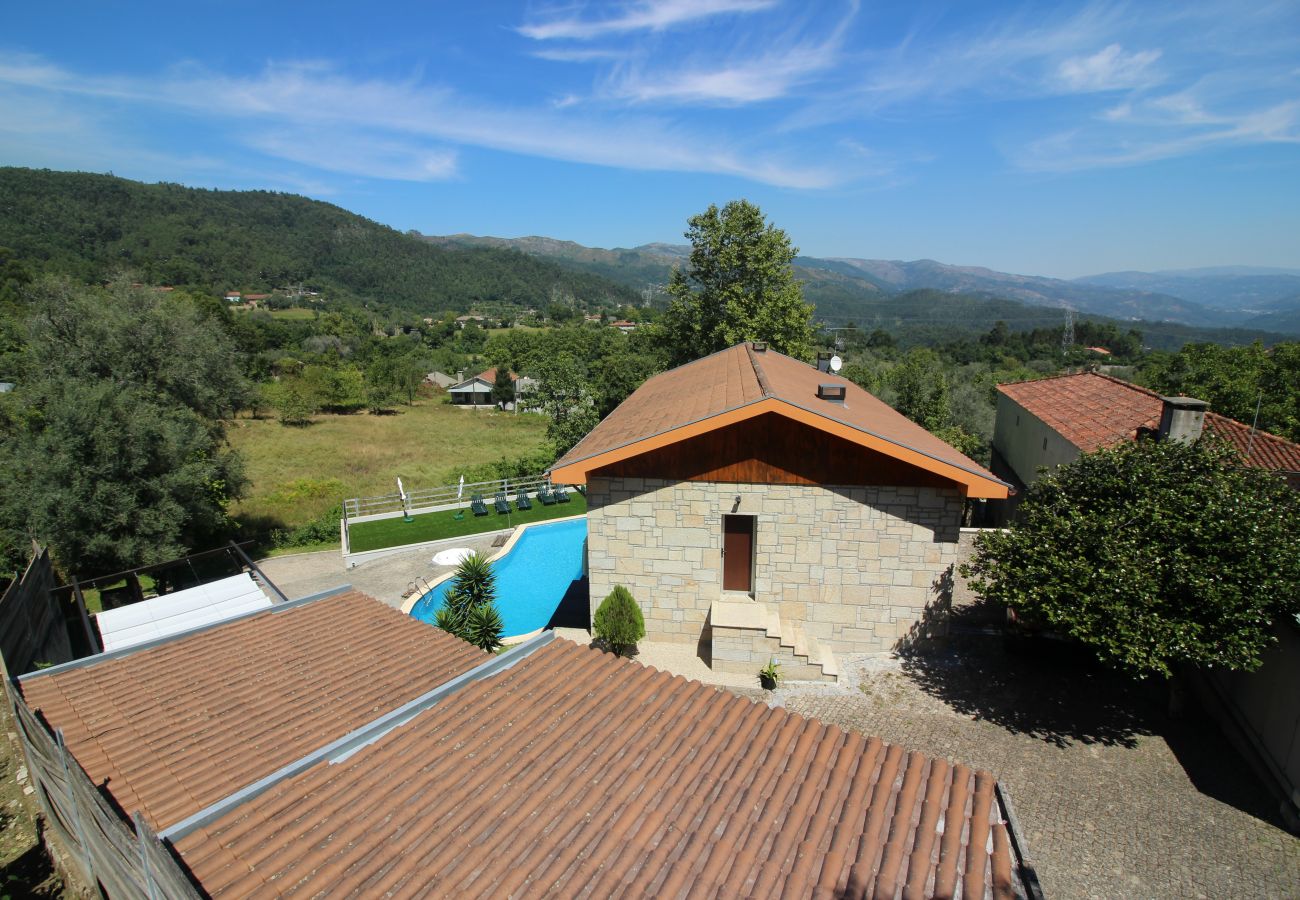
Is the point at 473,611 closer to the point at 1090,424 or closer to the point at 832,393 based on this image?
the point at 832,393

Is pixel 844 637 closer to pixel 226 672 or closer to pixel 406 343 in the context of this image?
pixel 226 672

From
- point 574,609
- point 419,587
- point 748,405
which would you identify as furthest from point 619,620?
point 419,587

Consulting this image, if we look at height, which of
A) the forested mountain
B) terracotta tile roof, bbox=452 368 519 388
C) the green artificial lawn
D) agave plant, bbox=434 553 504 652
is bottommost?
terracotta tile roof, bbox=452 368 519 388

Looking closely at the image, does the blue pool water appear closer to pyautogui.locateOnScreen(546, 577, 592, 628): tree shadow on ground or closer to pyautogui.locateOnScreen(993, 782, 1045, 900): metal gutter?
pyautogui.locateOnScreen(546, 577, 592, 628): tree shadow on ground

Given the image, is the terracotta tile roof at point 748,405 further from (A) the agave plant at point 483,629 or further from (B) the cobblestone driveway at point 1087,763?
(B) the cobblestone driveway at point 1087,763

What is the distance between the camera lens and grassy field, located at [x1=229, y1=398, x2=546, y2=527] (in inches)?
1119

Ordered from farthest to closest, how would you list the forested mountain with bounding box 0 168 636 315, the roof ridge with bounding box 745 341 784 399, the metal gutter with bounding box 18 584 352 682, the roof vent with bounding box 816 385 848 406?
1. the forested mountain with bounding box 0 168 636 315
2. the roof vent with bounding box 816 385 848 406
3. the roof ridge with bounding box 745 341 784 399
4. the metal gutter with bounding box 18 584 352 682

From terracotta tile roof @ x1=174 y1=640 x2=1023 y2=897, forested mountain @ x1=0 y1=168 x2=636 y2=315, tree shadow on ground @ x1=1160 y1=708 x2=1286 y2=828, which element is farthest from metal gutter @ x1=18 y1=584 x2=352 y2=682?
forested mountain @ x1=0 y1=168 x2=636 y2=315

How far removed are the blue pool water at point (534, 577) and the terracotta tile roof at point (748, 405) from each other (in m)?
4.51

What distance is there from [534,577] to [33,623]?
33.7ft

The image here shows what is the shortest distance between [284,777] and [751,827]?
3.70m

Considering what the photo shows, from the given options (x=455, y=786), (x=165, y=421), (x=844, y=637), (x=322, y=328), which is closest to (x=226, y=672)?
(x=455, y=786)

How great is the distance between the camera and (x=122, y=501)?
49.2 feet

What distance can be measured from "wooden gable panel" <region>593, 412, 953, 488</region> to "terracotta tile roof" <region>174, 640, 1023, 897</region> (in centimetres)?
590
